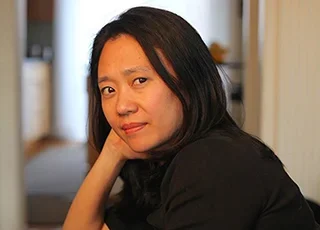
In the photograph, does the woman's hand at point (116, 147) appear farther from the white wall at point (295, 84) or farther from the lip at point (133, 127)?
the white wall at point (295, 84)

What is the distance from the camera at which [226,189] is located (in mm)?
671

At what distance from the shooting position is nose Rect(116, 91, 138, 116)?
75 cm

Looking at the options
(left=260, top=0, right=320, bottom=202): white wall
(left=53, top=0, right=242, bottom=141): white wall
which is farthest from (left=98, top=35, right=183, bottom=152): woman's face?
(left=53, top=0, right=242, bottom=141): white wall

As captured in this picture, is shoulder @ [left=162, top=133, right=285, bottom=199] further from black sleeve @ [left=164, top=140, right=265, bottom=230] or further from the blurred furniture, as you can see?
the blurred furniture

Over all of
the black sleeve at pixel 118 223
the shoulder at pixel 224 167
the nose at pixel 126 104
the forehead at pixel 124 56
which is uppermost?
the forehead at pixel 124 56

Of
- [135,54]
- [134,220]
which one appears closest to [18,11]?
[134,220]

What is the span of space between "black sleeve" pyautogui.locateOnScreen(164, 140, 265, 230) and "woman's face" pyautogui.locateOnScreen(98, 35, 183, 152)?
7 cm

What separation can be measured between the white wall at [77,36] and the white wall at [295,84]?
9.67ft

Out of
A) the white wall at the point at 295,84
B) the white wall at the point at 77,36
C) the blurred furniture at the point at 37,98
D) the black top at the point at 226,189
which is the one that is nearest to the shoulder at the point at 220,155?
the black top at the point at 226,189

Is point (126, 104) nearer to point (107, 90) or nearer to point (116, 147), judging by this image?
point (107, 90)

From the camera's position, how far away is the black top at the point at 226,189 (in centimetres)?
67

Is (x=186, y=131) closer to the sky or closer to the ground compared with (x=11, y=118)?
closer to the sky

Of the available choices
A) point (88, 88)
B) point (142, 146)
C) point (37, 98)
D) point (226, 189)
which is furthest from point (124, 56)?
point (37, 98)

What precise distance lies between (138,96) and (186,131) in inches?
3.6
